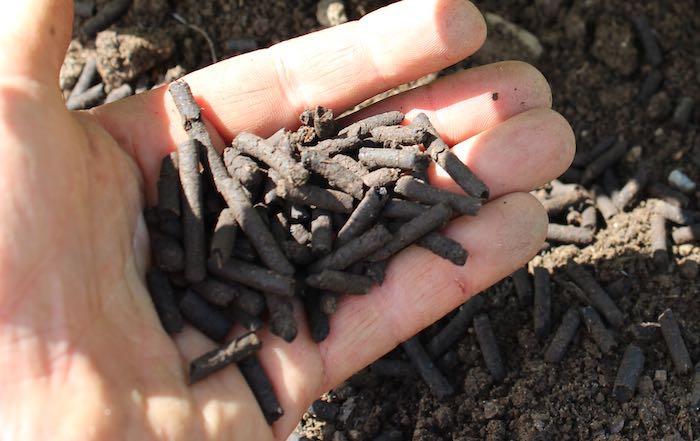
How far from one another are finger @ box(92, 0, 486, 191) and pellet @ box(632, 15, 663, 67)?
7.77 feet

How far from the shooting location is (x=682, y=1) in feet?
24.0

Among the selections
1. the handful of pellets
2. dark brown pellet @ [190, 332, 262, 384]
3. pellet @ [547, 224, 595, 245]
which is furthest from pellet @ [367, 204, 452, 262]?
pellet @ [547, 224, 595, 245]

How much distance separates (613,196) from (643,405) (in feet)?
6.40

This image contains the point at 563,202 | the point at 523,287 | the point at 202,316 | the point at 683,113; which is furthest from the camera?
the point at 683,113

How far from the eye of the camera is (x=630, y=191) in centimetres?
648

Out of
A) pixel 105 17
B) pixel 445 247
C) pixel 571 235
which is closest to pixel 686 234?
pixel 571 235

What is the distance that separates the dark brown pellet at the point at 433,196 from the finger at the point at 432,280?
15 cm

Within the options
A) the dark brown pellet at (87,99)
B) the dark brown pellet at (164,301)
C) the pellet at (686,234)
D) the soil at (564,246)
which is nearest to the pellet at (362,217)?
the dark brown pellet at (164,301)

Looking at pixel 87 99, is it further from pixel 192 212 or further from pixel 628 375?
pixel 628 375

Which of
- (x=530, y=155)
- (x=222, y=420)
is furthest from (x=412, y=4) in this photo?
(x=222, y=420)

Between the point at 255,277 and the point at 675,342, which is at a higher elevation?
the point at 255,277

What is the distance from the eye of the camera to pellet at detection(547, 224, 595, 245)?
623cm

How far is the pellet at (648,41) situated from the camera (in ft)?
23.3

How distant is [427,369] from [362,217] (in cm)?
138
